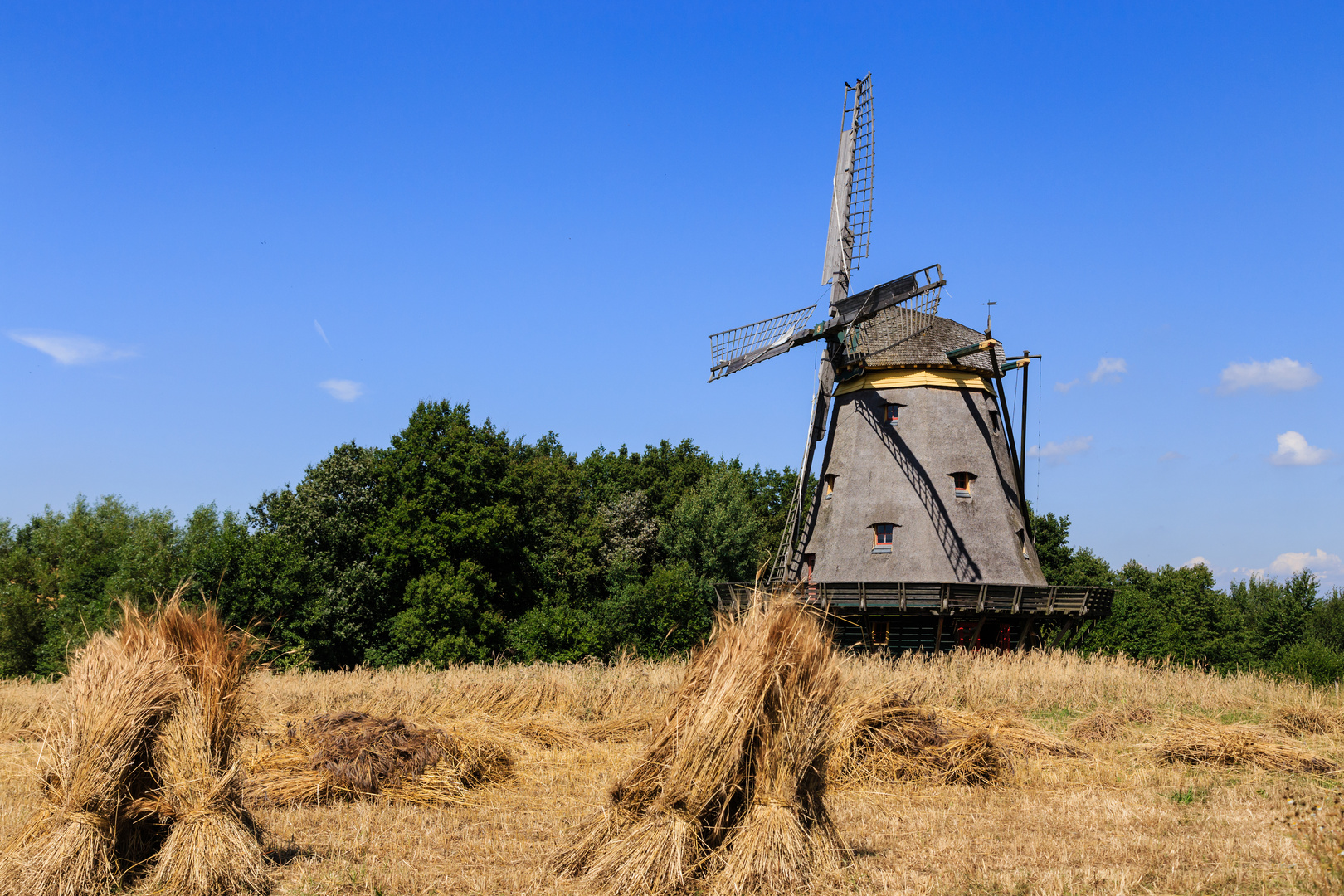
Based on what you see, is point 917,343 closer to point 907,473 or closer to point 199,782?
point 907,473

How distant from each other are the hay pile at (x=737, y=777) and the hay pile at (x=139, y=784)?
2.51 meters

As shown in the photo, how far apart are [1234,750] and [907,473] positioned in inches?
579

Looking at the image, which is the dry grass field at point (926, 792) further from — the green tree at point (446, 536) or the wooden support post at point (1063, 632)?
the green tree at point (446, 536)

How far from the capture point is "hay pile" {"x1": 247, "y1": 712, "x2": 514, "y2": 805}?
10.3m

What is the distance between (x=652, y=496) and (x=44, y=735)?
45.9m

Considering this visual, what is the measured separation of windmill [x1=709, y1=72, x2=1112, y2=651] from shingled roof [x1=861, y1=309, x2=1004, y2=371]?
1.3 inches

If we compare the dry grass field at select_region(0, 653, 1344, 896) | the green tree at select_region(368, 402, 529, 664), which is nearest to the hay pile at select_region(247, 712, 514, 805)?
the dry grass field at select_region(0, 653, 1344, 896)

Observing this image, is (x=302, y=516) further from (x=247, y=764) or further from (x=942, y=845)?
(x=942, y=845)

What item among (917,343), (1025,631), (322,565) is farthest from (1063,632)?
(322,565)

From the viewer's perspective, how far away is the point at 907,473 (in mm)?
26391

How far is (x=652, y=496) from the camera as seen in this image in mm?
52469

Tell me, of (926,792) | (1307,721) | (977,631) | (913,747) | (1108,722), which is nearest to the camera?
(926,792)

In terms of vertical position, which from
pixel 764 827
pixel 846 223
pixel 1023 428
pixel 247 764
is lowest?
pixel 247 764

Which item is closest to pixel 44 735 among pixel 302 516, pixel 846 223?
pixel 846 223
